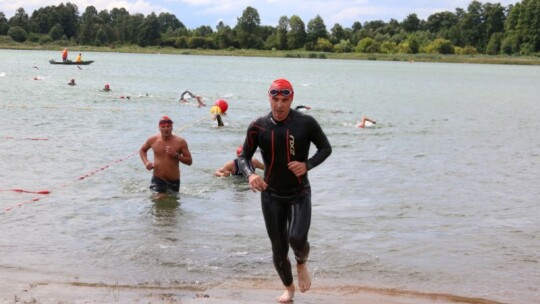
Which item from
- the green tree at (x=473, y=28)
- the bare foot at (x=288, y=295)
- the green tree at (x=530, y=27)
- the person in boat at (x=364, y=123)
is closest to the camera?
the bare foot at (x=288, y=295)

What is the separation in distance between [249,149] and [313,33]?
511 ft

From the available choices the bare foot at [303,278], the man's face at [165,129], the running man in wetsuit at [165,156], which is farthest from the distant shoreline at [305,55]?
the bare foot at [303,278]

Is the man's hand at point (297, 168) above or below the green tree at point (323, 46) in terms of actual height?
above

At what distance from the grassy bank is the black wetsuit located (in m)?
126

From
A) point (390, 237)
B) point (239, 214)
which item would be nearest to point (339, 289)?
point (390, 237)

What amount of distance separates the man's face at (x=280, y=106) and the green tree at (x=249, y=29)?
15645 cm

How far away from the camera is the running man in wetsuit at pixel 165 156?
38.7 feet

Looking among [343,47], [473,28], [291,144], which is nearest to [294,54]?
[343,47]

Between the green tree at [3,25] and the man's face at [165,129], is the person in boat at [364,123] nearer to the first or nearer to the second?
the man's face at [165,129]

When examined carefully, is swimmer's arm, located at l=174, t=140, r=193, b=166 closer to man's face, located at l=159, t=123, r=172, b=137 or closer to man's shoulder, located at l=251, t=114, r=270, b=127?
man's face, located at l=159, t=123, r=172, b=137

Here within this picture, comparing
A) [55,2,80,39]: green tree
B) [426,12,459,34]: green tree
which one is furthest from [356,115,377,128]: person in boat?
[55,2,80,39]: green tree

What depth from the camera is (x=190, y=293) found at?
7.61 meters

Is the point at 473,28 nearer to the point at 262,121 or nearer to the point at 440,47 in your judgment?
the point at 440,47

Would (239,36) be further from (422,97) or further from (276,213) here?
(276,213)
